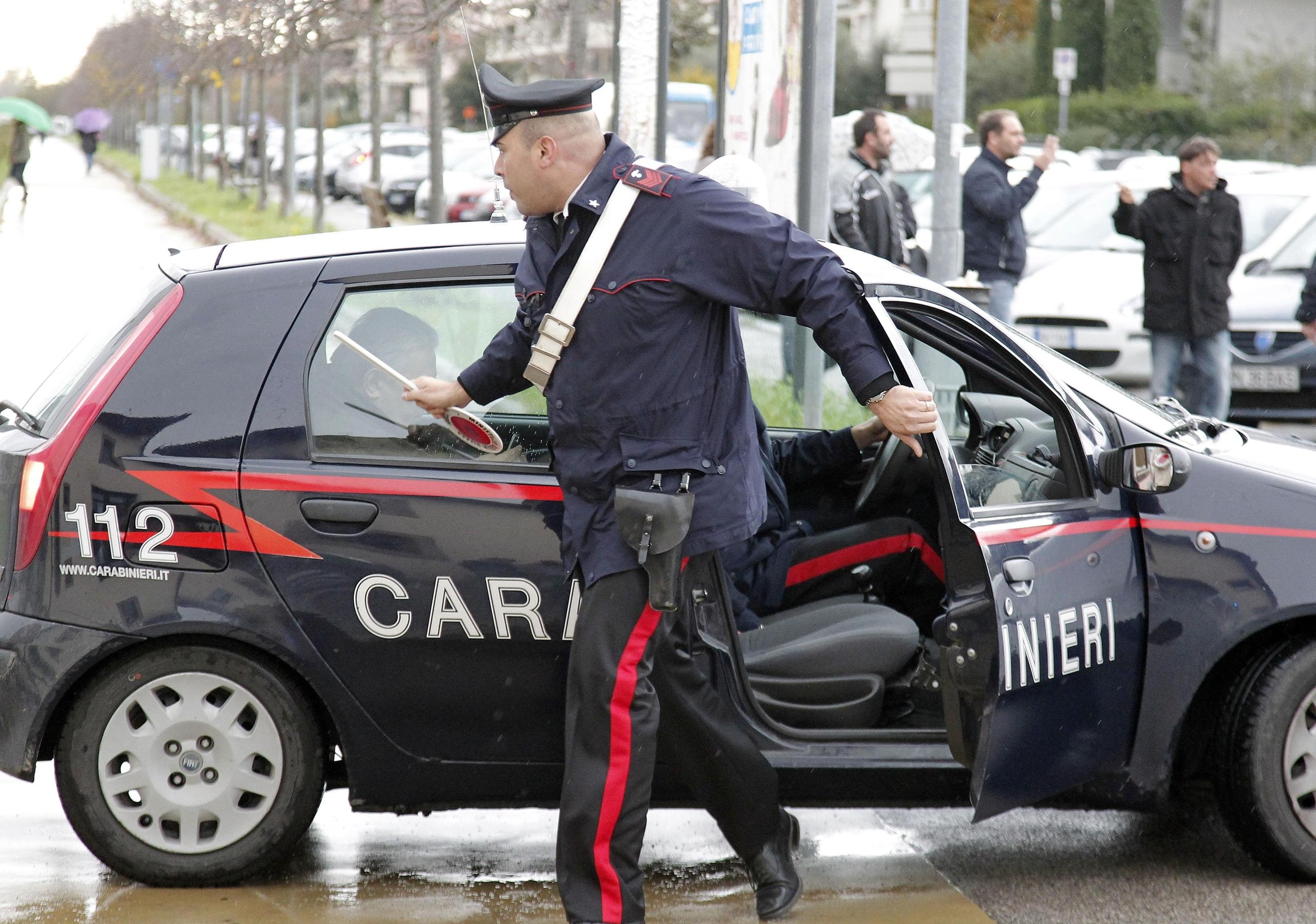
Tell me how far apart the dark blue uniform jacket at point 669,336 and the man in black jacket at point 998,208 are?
6203 mm

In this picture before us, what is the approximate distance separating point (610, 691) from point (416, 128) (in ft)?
143

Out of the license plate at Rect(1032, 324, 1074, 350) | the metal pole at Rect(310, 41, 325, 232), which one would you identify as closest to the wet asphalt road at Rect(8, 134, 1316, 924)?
the license plate at Rect(1032, 324, 1074, 350)

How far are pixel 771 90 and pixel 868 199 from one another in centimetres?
123

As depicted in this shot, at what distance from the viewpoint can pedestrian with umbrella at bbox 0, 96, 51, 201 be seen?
76.9ft

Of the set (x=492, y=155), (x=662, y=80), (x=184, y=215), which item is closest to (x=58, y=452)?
(x=492, y=155)

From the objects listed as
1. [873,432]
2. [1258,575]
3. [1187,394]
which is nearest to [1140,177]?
[1187,394]

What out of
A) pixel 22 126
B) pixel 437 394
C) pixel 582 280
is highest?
pixel 22 126

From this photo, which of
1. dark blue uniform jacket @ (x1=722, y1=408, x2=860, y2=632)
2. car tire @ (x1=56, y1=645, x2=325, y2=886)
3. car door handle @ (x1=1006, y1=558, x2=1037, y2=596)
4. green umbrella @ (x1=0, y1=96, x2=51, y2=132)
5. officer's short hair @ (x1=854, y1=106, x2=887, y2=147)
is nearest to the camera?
car door handle @ (x1=1006, y1=558, x2=1037, y2=596)

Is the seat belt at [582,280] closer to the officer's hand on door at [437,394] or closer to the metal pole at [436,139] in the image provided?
the officer's hand on door at [437,394]

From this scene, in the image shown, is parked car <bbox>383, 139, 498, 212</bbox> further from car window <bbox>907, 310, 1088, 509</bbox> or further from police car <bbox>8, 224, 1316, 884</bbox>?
police car <bbox>8, 224, 1316, 884</bbox>

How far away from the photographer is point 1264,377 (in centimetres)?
966

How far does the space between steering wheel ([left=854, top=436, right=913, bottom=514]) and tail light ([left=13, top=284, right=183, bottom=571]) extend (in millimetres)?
2017

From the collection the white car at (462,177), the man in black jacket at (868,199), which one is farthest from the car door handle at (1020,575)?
the white car at (462,177)

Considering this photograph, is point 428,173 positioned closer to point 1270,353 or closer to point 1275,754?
point 1270,353
